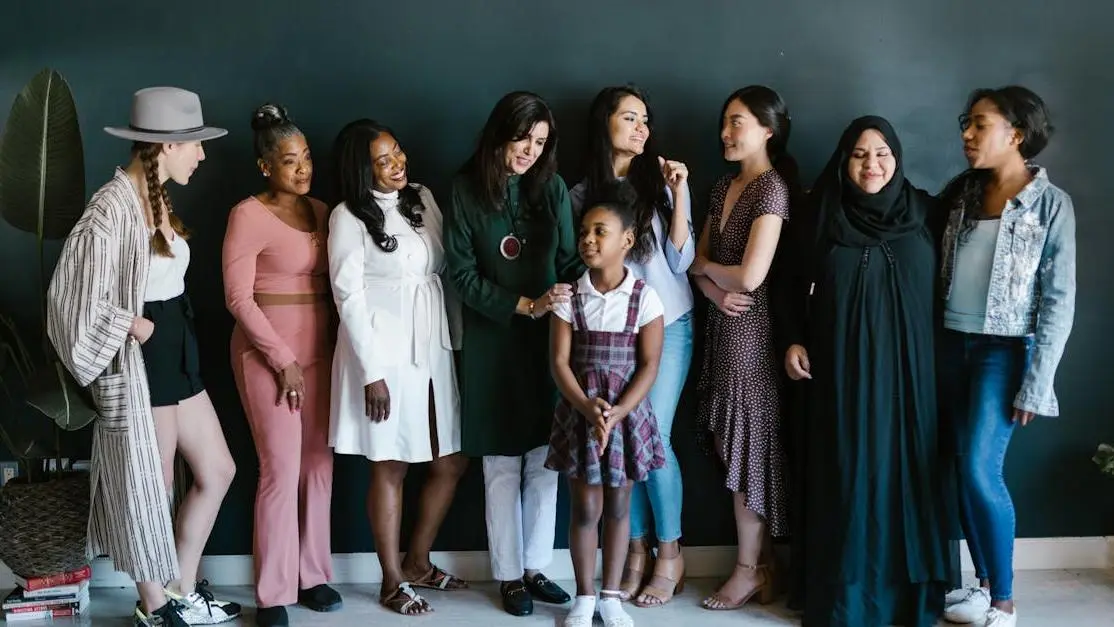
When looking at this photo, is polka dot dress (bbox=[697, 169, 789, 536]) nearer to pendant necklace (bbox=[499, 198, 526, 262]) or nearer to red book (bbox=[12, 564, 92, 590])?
pendant necklace (bbox=[499, 198, 526, 262])

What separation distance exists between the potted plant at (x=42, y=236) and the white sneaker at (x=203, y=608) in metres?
0.37

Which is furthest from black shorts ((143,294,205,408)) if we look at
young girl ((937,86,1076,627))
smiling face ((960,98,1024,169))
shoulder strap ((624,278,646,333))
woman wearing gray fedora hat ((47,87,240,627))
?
smiling face ((960,98,1024,169))

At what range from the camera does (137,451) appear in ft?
9.50

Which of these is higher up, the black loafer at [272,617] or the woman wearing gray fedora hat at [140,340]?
the woman wearing gray fedora hat at [140,340]

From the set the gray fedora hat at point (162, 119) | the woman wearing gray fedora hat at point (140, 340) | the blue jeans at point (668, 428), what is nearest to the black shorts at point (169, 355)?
the woman wearing gray fedora hat at point (140, 340)

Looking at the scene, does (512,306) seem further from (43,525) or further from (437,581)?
(43,525)

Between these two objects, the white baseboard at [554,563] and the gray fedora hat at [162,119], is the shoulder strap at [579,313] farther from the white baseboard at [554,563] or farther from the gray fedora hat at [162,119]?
the gray fedora hat at [162,119]

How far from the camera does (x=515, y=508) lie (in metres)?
3.35

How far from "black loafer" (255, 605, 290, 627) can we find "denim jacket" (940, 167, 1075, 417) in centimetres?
241

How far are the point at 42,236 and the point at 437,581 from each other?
1.74m

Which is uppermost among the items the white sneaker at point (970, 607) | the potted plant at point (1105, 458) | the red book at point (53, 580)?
the potted plant at point (1105, 458)

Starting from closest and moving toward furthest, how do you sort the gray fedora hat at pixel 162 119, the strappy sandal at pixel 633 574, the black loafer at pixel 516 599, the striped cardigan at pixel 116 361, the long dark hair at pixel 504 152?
the striped cardigan at pixel 116 361 < the gray fedora hat at pixel 162 119 < the long dark hair at pixel 504 152 < the black loafer at pixel 516 599 < the strappy sandal at pixel 633 574

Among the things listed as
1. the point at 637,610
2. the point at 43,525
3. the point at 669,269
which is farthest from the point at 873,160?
the point at 43,525

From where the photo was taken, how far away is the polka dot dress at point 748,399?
3229 millimetres
